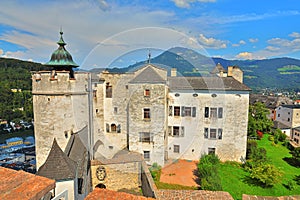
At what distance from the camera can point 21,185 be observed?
4578mm

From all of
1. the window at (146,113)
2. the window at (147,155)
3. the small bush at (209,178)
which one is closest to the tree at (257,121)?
the small bush at (209,178)

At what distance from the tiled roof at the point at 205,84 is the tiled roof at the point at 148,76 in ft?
10.6

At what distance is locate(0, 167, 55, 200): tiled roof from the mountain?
9.73 metres

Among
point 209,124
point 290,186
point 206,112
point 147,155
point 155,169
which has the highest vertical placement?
point 206,112

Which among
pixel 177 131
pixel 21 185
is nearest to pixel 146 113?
pixel 177 131

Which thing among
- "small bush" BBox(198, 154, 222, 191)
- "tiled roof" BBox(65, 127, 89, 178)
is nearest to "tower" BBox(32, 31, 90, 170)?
"tiled roof" BBox(65, 127, 89, 178)

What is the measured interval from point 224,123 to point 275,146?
44.1 ft

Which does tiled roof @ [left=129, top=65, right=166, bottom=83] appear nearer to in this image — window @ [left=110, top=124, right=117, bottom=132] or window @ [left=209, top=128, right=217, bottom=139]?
window @ [left=110, top=124, right=117, bottom=132]

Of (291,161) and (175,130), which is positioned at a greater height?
(175,130)

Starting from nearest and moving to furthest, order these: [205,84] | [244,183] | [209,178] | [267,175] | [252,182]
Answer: [209,178] < [267,175] < [244,183] < [252,182] < [205,84]

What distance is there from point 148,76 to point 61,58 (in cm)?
668

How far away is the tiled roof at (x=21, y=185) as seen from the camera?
4254mm

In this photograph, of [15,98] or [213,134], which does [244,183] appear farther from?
[15,98]

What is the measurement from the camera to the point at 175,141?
18.7 meters
